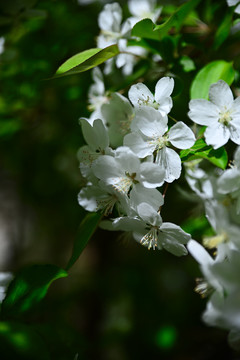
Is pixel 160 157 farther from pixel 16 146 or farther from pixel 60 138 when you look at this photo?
pixel 16 146

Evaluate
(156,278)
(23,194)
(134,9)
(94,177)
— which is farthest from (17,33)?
(156,278)

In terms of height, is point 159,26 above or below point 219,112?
above

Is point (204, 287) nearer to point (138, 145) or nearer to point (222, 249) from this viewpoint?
point (222, 249)

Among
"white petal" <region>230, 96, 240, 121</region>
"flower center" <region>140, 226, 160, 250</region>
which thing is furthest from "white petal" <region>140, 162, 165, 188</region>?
"white petal" <region>230, 96, 240, 121</region>

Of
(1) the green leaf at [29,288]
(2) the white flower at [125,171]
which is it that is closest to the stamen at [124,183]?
(2) the white flower at [125,171]

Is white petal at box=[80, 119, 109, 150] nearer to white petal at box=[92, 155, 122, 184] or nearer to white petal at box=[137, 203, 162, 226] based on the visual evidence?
white petal at box=[92, 155, 122, 184]

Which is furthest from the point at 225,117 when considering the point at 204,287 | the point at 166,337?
the point at 166,337

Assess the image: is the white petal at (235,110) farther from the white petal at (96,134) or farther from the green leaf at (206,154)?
the white petal at (96,134)
